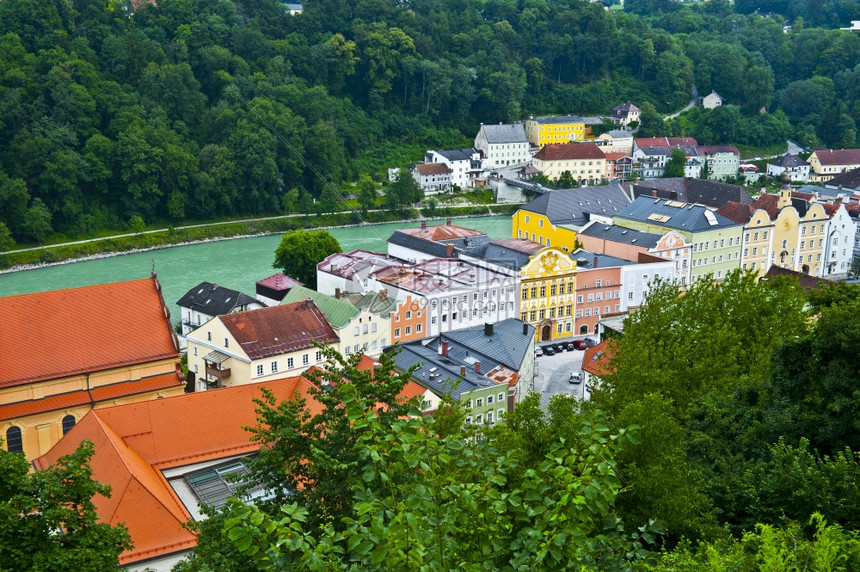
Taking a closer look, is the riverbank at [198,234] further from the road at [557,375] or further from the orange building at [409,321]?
the road at [557,375]

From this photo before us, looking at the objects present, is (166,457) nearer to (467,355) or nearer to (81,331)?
(81,331)

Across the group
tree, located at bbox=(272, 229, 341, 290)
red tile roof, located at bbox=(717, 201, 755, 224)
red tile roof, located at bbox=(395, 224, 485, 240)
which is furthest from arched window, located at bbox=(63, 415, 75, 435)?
red tile roof, located at bbox=(717, 201, 755, 224)

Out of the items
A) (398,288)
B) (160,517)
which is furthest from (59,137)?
(160,517)

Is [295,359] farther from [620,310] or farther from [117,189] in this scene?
[117,189]

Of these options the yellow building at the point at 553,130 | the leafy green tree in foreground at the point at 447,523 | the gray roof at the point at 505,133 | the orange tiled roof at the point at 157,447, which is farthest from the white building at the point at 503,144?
the leafy green tree in foreground at the point at 447,523

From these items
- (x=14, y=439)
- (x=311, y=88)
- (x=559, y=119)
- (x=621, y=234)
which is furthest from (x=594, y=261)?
(x=559, y=119)
